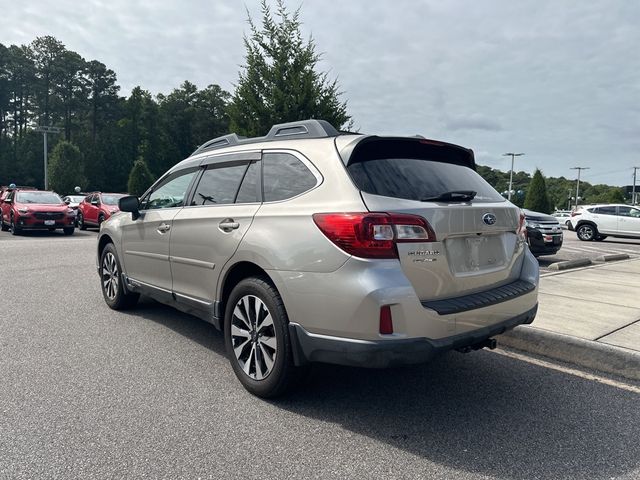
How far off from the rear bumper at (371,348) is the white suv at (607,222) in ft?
65.6

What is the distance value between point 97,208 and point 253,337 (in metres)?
17.4

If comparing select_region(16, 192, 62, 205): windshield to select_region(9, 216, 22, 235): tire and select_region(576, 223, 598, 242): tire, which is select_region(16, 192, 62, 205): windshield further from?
select_region(576, 223, 598, 242): tire

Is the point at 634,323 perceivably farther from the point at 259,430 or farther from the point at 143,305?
the point at 143,305

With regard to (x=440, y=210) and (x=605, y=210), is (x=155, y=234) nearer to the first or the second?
(x=440, y=210)

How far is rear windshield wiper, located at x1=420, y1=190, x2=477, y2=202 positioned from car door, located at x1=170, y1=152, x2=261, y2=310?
4.13ft

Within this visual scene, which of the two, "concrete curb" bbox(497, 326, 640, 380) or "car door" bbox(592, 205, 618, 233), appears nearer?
"concrete curb" bbox(497, 326, 640, 380)

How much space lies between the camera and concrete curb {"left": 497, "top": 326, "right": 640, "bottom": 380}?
4031 millimetres

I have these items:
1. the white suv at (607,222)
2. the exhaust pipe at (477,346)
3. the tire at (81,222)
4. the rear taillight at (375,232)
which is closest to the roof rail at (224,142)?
the rear taillight at (375,232)

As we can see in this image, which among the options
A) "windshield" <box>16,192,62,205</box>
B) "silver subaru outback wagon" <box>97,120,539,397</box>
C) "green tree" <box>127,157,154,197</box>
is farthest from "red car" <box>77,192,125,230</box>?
"green tree" <box>127,157,154,197</box>

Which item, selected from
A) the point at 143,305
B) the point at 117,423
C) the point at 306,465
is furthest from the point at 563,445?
the point at 143,305

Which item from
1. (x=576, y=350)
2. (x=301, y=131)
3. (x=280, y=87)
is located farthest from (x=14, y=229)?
(x=576, y=350)

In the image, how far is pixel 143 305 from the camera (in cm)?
620

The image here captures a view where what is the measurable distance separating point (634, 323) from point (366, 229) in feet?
12.8

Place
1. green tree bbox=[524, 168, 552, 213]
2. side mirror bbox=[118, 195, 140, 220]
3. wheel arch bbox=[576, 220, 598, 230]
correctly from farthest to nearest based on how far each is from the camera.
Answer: green tree bbox=[524, 168, 552, 213] < wheel arch bbox=[576, 220, 598, 230] < side mirror bbox=[118, 195, 140, 220]
